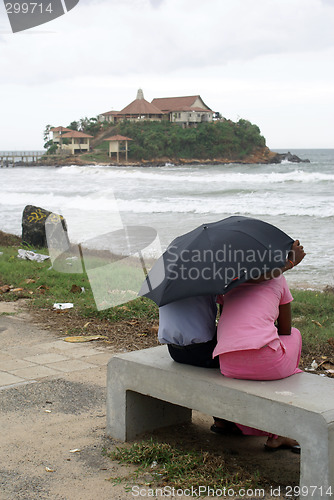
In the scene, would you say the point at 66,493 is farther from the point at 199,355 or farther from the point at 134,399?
the point at 199,355

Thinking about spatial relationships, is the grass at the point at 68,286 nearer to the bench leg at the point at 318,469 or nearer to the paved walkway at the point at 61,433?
the paved walkway at the point at 61,433

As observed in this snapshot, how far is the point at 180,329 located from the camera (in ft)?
11.0

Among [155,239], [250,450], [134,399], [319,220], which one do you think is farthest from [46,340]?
[319,220]

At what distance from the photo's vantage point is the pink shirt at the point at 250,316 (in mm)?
3131

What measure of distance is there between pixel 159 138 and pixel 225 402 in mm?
98018

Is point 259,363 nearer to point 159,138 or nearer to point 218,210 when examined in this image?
point 218,210

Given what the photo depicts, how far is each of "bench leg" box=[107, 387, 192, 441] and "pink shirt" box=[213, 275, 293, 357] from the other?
0.75 meters

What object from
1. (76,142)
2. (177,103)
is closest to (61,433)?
(76,142)

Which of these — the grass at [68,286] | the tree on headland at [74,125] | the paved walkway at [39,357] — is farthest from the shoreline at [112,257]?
the tree on headland at [74,125]

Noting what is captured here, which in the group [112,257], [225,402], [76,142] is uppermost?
[76,142]

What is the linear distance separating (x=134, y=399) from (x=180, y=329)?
0.64m

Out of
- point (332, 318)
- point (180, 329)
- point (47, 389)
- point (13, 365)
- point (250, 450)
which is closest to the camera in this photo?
point (180, 329)

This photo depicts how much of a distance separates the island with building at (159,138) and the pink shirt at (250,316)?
90814 mm

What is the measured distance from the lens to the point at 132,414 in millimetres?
3689
